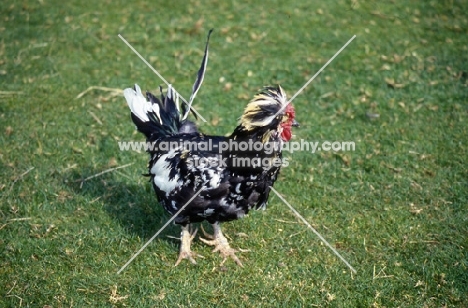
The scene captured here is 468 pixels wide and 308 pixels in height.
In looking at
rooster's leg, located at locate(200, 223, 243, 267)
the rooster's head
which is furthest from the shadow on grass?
the rooster's head

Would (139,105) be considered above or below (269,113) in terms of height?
below

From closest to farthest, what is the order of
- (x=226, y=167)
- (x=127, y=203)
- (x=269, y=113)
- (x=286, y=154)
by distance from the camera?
(x=269, y=113) → (x=226, y=167) → (x=127, y=203) → (x=286, y=154)

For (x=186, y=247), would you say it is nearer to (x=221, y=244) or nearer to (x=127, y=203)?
(x=221, y=244)

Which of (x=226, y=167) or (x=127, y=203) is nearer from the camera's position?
(x=226, y=167)

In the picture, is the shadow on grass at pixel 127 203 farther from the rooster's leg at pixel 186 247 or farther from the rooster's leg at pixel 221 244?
the rooster's leg at pixel 221 244

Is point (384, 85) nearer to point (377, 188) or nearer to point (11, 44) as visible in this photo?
point (377, 188)

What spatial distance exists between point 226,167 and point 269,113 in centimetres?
63

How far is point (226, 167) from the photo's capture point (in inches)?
182

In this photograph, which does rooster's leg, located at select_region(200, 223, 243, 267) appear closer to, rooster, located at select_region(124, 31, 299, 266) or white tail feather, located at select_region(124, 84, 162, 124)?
rooster, located at select_region(124, 31, 299, 266)

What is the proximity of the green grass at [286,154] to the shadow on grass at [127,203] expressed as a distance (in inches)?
0.8

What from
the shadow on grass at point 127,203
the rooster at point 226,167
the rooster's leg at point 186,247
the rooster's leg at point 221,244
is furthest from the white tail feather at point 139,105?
the rooster's leg at point 221,244

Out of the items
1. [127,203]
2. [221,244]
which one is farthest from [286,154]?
[127,203]

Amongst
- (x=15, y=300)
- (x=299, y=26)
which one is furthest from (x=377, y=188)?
(x=299, y=26)

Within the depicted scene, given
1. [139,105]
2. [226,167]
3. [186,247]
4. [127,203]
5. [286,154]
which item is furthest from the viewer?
[286,154]
